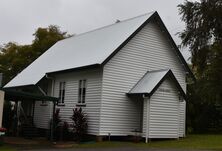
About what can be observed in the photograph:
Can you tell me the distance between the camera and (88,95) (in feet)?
87.3

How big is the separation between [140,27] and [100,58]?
3.68 meters

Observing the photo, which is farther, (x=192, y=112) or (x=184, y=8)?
(x=192, y=112)

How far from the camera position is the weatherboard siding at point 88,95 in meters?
25.6

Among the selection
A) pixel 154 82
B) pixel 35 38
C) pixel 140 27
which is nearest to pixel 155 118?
pixel 154 82

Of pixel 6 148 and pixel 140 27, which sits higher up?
pixel 140 27

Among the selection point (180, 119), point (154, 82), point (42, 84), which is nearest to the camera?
point (154, 82)

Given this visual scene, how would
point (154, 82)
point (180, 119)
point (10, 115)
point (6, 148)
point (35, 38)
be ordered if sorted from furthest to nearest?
point (35, 38) → point (10, 115) → point (180, 119) → point (154, 82) → point (6, 148)

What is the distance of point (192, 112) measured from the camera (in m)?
38.8

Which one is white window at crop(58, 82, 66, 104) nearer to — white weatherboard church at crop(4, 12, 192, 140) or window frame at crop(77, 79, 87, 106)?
white weatherboard church at crop(4, 12, 192, 140)

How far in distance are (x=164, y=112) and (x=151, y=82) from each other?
2040 mm

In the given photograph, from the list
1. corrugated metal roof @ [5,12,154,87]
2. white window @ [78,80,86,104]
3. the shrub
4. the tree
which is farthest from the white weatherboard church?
the tree

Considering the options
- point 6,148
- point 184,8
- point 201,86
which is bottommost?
point 6,148

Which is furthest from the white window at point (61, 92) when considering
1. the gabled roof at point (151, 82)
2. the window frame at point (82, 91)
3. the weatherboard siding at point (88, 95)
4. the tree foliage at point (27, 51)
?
the tree foliage at point (27, 51)

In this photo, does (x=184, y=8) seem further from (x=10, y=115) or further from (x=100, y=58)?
(x=10, y=115)
